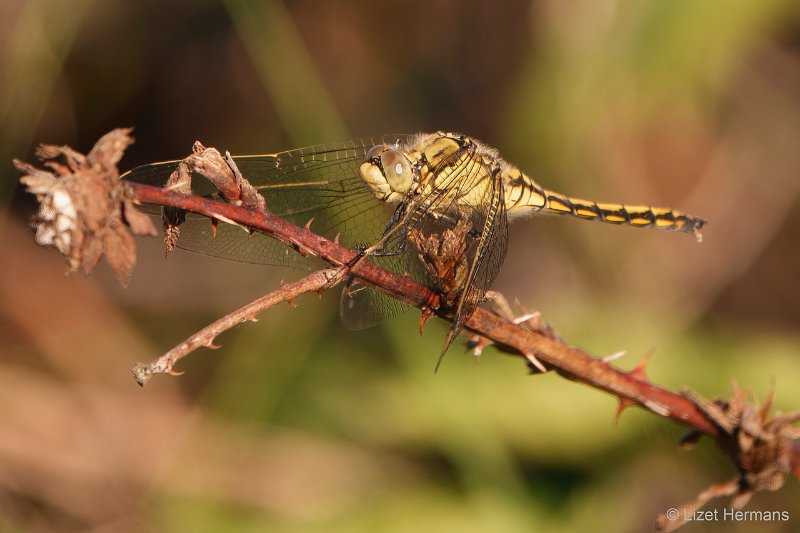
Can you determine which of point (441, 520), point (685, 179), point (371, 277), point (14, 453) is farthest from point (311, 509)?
point (685, 179)

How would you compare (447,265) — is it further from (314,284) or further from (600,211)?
(600,211)

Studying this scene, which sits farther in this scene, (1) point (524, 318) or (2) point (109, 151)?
(1) point (524, 318)

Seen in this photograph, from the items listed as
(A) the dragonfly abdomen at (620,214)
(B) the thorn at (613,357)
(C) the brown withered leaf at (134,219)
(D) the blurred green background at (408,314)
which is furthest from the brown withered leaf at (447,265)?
(A) the dragonfly abdomen at (620,214)

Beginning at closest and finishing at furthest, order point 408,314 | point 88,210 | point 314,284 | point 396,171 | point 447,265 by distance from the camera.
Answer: point 88,210 → point 314,284 → point 447,265 → point 396,171 → point 408,314

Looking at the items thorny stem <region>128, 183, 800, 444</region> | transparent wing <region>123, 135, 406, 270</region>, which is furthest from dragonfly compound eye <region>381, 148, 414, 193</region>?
thorny stem <region>128, 183, 800, 444</region>

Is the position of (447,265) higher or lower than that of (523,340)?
higher

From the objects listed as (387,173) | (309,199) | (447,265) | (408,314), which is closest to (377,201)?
(387,173)

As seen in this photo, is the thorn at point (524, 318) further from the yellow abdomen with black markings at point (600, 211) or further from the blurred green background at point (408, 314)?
the yellow abdomen with black markings at point (600, 211)
